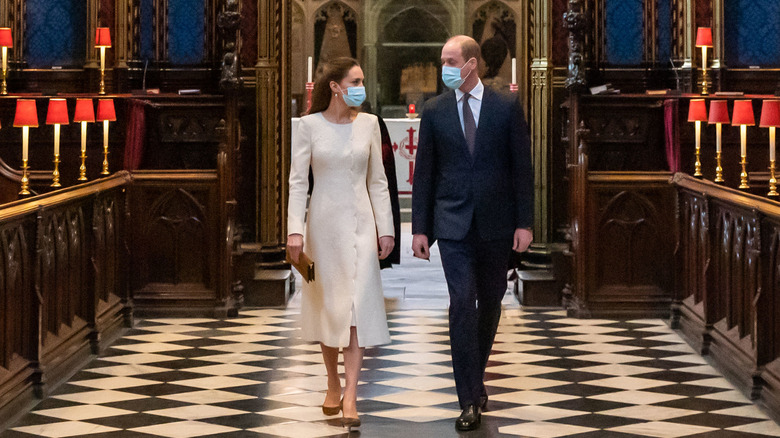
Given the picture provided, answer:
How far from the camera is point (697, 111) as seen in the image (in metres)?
10.0

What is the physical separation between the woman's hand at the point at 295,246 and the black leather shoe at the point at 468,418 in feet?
3.51

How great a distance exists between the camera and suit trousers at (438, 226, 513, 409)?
5.64 metres

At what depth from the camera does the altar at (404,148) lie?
17.5m

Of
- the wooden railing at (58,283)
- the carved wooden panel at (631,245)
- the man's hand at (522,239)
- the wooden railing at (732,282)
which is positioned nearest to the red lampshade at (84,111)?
the wooden railing at (58,283)

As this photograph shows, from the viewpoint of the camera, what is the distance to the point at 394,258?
1032 centimetres

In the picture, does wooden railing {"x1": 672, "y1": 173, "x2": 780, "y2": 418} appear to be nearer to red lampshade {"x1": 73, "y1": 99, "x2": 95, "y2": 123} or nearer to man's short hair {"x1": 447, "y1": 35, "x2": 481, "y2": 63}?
man's short hair {"x1": 447, "y1": 35, "x2": 481, "y2": 63}

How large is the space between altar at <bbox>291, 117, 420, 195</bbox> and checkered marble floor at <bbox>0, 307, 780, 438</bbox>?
26.8 feet

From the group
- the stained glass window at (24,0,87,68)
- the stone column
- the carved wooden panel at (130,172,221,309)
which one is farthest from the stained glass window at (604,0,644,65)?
the stained glass window at (24,0,87,68)

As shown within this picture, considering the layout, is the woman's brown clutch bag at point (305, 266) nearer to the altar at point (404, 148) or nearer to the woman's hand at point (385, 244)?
the woman's hand at point (385, 244)

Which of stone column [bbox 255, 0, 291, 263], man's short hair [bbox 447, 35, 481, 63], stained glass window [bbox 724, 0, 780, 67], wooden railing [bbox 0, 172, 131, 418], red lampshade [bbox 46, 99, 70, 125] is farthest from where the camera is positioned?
stained glass window [bbox 724, 0, 780, 67]

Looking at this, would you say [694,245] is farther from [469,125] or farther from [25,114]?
[25,114]

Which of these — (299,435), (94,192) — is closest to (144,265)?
(94,192)

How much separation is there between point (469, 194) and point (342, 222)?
1.98ft

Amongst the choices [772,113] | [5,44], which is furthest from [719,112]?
[5,44]
